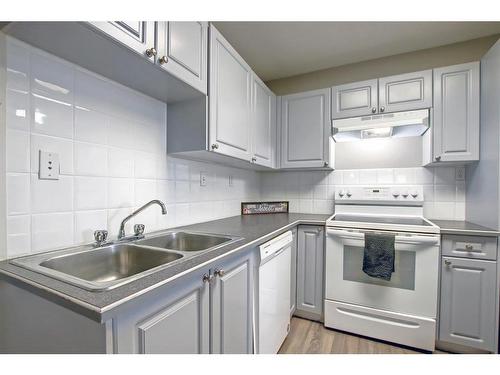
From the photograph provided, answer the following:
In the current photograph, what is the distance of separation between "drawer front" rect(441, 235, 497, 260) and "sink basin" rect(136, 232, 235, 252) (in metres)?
1.48

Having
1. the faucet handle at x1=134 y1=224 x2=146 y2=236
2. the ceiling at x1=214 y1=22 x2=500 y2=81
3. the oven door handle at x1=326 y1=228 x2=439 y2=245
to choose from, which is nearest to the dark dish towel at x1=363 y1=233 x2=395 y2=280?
the oven door handle at x1=326 y1=228 x2=439 y2=245

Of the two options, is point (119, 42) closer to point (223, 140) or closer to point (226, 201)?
point (223, 140)

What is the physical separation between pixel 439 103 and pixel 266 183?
68.2 inches

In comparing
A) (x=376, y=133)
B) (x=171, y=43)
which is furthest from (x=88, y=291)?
(x=376, y=133)

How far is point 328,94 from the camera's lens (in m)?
2.19

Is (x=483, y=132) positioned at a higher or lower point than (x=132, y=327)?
higher

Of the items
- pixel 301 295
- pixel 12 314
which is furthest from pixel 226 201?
pixel 12 314

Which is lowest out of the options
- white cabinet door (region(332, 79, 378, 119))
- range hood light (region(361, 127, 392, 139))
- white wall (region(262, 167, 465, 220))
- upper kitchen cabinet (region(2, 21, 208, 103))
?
white wall (region(262, 167, 465, 220))

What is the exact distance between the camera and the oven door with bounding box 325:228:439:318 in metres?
1.57

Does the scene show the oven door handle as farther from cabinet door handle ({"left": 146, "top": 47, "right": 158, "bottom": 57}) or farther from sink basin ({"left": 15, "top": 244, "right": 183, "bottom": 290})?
cabinet door handle ({"left": 146, "top": 47, "right": 158, "bottom": 57})

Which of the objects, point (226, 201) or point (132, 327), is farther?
point (226, 201)

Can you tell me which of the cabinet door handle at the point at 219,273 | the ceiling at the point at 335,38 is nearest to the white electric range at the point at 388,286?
the cabinet door handle at the point at 219,273

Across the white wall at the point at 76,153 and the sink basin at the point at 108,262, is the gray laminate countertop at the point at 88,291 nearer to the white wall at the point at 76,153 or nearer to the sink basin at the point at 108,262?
the sink basin at the point at 108,262

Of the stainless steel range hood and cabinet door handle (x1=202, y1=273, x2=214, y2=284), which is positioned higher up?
the stainless steel range hood
